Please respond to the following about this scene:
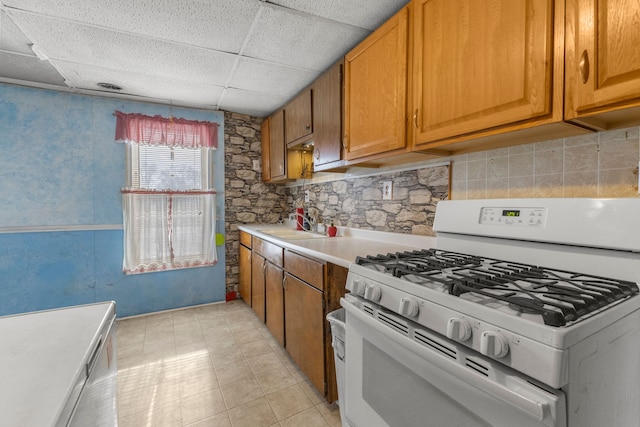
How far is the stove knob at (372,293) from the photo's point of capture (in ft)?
3.38

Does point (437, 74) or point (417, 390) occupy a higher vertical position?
point (437, 74)

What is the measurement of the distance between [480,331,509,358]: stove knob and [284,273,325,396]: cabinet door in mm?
1119

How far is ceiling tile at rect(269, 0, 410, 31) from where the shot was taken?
63.7 inches

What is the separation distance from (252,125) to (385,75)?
246cm

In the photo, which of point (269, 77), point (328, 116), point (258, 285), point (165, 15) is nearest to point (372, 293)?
point (328, 116)

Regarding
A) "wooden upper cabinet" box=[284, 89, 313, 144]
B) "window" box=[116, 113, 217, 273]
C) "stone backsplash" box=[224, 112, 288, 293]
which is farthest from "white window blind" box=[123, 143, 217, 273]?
"wooden upper cabinet" box=[284, 89, 313, 144]

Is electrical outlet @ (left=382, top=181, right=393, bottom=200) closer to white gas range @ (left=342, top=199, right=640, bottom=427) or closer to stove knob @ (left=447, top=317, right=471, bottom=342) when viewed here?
white gas range @ (left=342, top=199, right=640, bottom=427)

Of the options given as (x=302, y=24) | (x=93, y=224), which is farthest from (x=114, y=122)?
(x=302, y=24)

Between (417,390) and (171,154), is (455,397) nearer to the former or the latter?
(417,390)

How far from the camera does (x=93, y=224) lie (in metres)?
2.98

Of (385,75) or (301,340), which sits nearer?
(385,75)

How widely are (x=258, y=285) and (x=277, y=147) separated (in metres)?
1.49

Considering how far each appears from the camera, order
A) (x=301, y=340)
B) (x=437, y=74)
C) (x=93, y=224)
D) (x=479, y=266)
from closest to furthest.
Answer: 1. (x=479, y=266)
2. (x=437, y=74)
3. (x=301, y=340)
4. (x=93, y=224)

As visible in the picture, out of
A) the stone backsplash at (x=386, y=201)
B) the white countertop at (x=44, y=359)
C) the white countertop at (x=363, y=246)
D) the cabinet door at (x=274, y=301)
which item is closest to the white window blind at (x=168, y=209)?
the cabinet door at (x=274, y=301)
